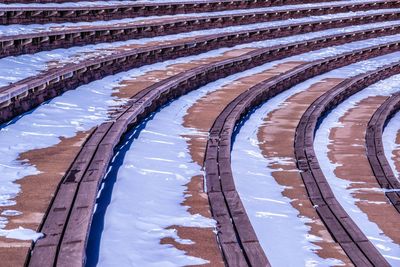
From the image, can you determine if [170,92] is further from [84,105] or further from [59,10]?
[59,10]

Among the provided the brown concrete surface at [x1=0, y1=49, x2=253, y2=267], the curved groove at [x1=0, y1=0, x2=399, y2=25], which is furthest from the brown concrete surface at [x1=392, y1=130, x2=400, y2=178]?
the curved groove at [x1=0, y1=0, x2=399, y2=25]

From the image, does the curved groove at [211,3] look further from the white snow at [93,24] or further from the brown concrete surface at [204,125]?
the brown concrete surface at [204,125]

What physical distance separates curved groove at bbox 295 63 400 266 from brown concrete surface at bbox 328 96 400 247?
573 millimetres

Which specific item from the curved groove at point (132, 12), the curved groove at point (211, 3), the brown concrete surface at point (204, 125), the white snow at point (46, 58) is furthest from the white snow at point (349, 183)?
the curved groove at point (211, 3)

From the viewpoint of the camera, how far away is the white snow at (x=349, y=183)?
6984mm

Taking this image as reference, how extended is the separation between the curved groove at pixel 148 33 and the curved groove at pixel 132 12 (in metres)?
1.20

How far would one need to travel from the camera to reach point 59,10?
17438 millimetres

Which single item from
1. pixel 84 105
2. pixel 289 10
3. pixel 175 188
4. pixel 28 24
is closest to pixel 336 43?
pixel 289 10

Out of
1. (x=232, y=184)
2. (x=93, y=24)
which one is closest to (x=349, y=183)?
(x=232, y=184)

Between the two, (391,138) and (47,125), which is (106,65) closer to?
(47,125)

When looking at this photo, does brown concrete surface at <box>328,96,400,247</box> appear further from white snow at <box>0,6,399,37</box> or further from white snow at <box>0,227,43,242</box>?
white snow at <box>0,6,399,37</box>

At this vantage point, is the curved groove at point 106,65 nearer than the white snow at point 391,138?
Yes

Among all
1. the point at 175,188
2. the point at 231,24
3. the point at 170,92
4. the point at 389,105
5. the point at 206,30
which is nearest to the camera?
the point at 175,188

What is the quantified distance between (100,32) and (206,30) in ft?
19.3
